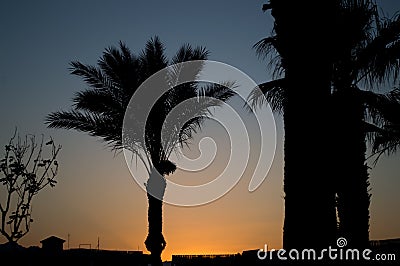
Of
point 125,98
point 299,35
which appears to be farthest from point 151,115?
point 299,35

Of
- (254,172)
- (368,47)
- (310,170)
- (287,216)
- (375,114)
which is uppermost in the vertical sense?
(368,47)

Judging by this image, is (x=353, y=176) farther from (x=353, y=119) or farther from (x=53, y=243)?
(x=53, y=243)

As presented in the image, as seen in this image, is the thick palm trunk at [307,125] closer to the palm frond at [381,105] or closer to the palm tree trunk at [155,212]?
the palm frond at [381,105]

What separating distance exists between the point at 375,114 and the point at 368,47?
2.59 meters

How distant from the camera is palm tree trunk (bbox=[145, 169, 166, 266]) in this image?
1852cm

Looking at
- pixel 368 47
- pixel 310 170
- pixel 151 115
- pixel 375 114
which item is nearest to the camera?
pixel 310 170

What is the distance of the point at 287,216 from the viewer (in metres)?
6.86

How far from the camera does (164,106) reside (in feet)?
59.5

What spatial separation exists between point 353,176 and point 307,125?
30.8 ft

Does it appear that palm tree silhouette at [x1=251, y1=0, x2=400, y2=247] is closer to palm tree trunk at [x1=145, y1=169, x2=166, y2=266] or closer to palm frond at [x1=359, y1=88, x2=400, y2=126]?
palm frond at [x1=359, y1=88, x2=400, y2=126]

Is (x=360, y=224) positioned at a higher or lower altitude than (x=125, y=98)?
lower

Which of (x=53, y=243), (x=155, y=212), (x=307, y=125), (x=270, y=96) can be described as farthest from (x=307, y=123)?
(x=53, y=243)

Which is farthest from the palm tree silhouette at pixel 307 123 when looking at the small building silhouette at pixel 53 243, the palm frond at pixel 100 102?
the small building silhouette at pixel 53 243

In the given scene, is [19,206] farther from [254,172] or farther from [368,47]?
[368,47]
